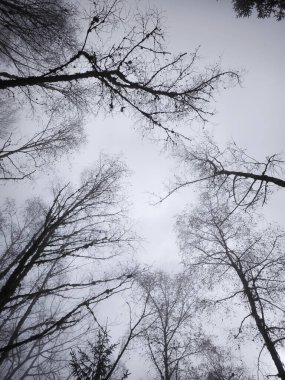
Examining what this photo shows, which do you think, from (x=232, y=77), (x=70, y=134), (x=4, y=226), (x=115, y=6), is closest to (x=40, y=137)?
(x=70, y=134)

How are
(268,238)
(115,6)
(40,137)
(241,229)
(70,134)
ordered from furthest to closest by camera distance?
(241,229) < (268,238) < (70,134) < (40,137) < (115,6)

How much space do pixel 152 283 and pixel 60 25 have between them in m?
11.9

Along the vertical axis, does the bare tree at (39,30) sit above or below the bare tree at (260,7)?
below

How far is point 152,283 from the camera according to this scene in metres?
13.6

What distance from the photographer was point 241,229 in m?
11.7

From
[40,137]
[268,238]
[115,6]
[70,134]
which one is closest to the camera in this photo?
[115,6]

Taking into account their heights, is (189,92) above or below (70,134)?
below

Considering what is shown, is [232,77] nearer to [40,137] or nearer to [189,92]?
[189,92]

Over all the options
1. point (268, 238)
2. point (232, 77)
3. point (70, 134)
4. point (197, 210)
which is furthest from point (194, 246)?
point (232, 77)

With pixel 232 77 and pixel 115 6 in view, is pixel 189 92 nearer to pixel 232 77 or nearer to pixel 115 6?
pixel 232 77

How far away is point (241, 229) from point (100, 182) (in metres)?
6.80

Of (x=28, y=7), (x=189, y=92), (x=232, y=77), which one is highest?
(x=28, y=7)

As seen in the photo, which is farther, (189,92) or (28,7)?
(28,7)

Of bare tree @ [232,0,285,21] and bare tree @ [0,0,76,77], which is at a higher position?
bare tree @ [232,0,285,21]
